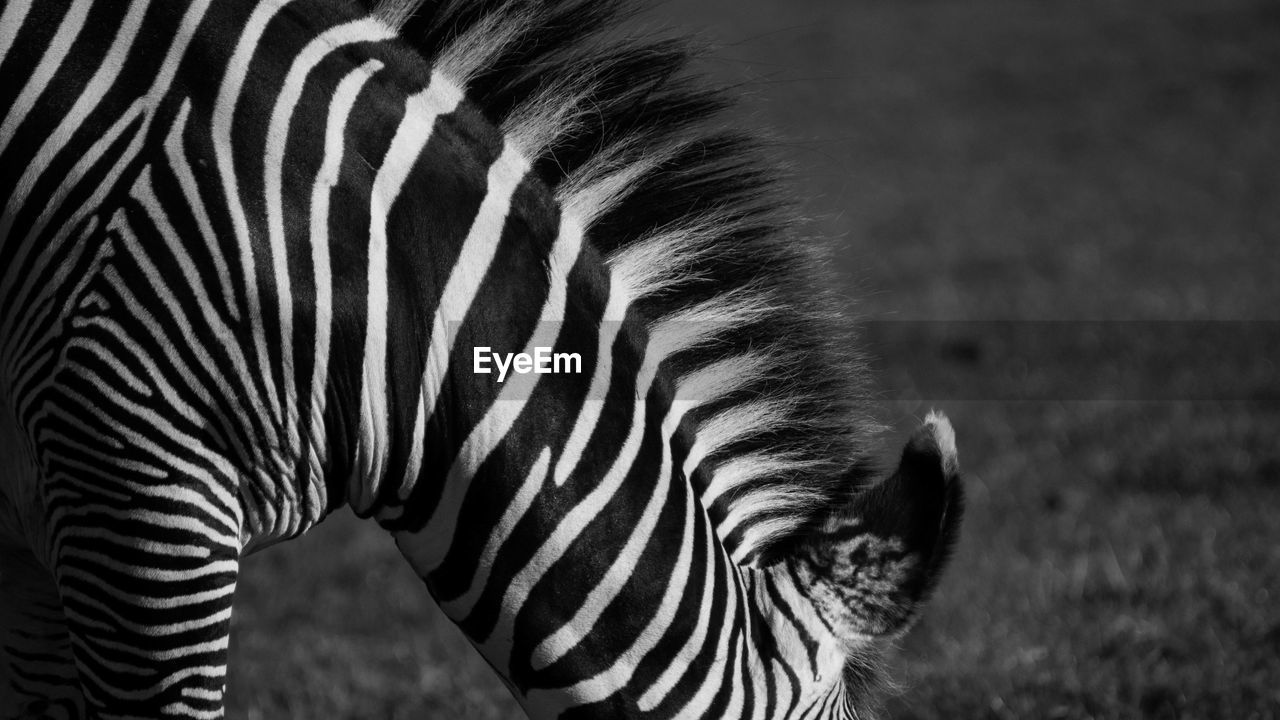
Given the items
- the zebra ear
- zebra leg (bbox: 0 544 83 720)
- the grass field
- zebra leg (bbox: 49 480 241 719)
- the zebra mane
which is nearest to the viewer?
zebra leg (bbox: 49 480 241 719)

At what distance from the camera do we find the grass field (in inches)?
155

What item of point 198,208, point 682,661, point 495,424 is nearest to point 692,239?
point 495,424

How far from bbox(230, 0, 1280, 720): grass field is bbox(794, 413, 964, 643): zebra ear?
2.40ft

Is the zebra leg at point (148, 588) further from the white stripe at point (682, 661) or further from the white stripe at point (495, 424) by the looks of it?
the white stripe at point (682, 661)

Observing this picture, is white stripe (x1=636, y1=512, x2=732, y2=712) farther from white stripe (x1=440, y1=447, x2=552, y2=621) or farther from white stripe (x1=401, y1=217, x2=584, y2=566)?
white stripe (x1=401, y1=217, x2=584, y2=566)

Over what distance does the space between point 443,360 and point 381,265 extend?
0.63 feet

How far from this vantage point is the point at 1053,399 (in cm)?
697

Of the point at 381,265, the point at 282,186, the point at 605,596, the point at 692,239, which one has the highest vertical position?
the point at 282,186

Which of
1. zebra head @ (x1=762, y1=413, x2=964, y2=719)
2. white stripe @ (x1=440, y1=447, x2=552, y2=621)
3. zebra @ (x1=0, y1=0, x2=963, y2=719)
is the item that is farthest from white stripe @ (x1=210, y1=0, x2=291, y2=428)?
zebra head @ (x1=762, y1=413, x2=964, y2=719)

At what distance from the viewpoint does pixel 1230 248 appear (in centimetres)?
970

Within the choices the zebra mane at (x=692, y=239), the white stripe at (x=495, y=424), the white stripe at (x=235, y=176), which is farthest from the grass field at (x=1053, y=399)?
the white stripe at (x=235, y=176)

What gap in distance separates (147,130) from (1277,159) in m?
12.8

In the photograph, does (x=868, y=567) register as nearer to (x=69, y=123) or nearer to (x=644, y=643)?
Result: (x=644, y=643)

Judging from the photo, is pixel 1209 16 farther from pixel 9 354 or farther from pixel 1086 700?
pixel 9 354
